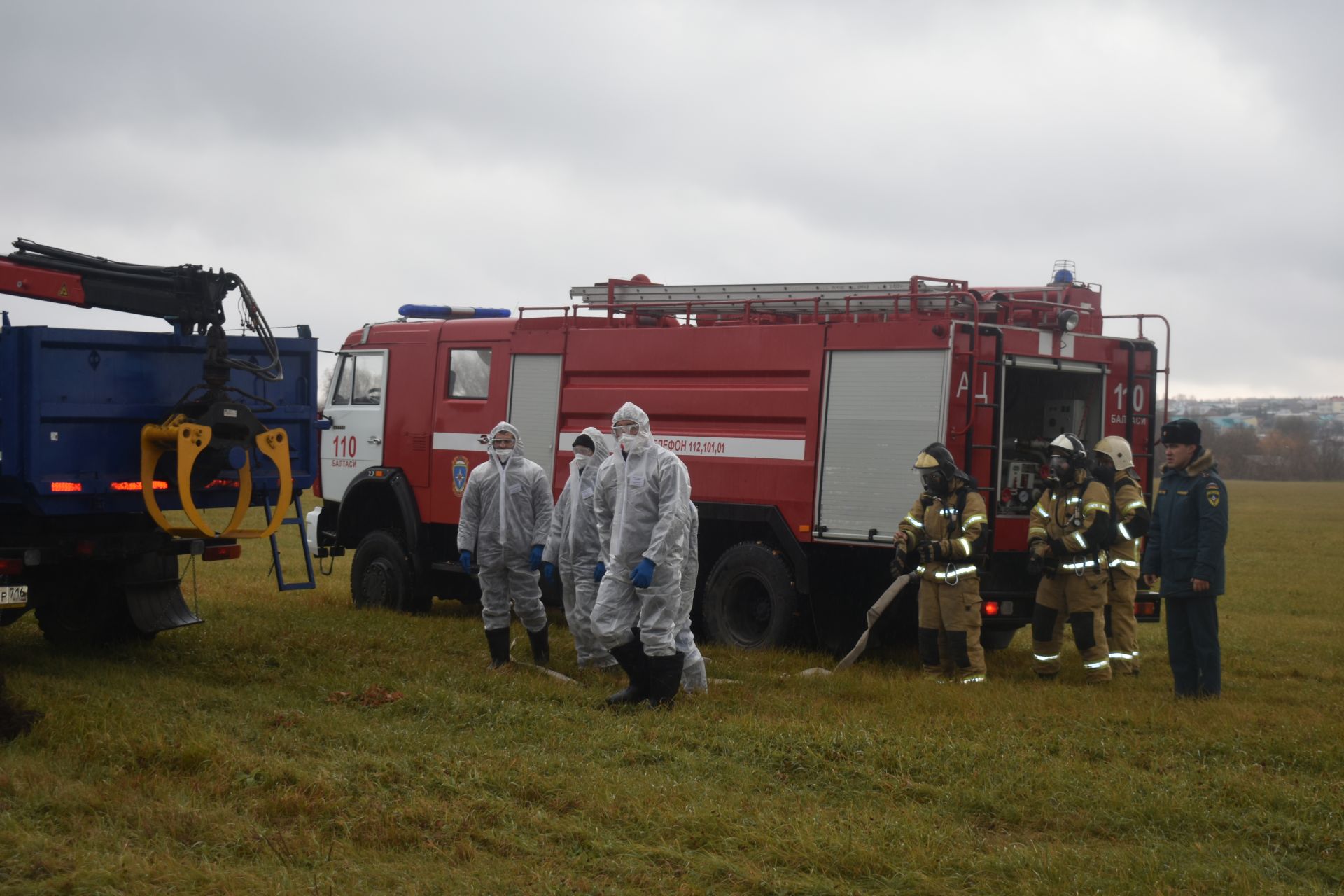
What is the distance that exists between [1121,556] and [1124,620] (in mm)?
490

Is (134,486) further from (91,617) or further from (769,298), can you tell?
(769,298)

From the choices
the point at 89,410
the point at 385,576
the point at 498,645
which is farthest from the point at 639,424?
the point at 385,576

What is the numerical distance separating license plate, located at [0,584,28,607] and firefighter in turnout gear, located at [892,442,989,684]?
5.90 meters

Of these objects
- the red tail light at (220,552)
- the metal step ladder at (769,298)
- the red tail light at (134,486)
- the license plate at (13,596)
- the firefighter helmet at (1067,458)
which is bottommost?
the license plate at (13,596)

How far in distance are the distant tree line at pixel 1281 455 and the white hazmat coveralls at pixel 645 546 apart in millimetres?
88471

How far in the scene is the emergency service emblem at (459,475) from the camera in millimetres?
13203

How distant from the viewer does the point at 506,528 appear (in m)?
10.1

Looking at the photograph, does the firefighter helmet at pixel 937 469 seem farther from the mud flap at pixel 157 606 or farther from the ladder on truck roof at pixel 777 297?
the mud flap at pixel 157 606

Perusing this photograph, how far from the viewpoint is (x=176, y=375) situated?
31.2ft

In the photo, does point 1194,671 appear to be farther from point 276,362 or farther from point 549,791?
point 276,362

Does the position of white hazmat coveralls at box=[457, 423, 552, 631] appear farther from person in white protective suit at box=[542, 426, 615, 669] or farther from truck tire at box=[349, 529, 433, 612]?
truck tire at box=[349, 529, 433, 612]

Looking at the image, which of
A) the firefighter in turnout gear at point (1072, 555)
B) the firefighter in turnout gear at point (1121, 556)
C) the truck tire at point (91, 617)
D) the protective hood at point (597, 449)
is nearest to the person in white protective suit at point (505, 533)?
the protective hood at point (597, 449)

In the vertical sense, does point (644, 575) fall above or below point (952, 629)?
above

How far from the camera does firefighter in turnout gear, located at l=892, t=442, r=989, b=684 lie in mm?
9695
